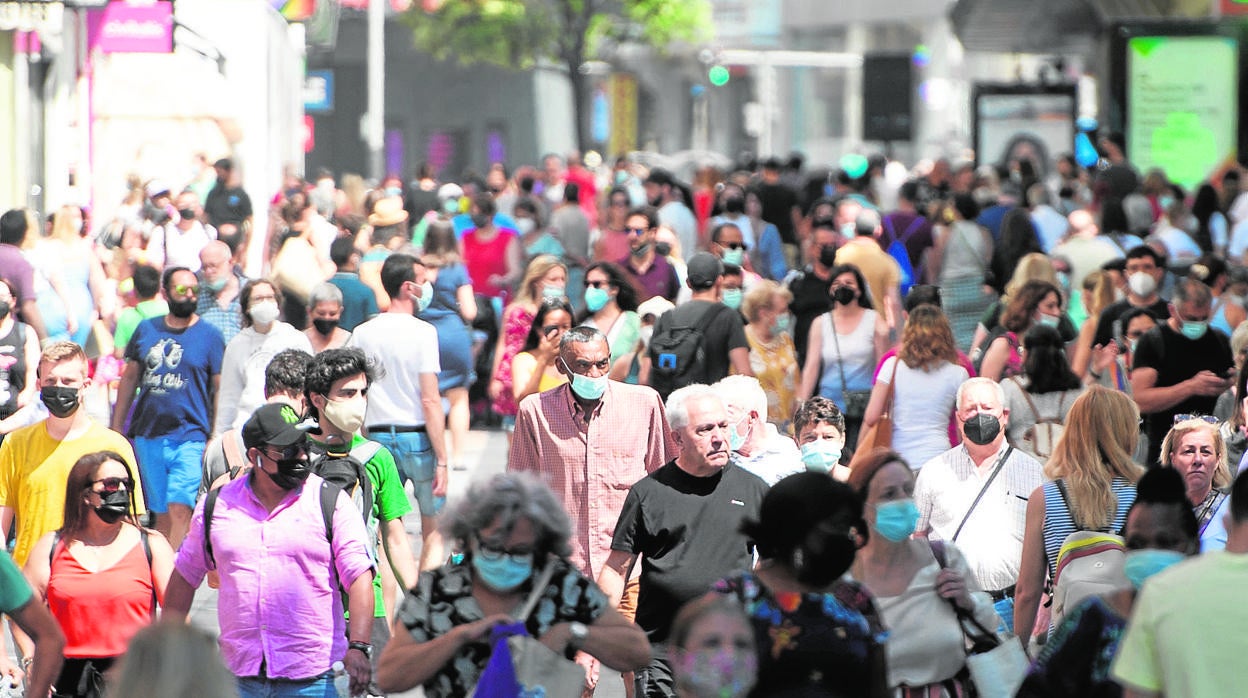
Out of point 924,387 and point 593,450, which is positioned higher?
point 924,387

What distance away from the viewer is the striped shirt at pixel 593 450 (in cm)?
798

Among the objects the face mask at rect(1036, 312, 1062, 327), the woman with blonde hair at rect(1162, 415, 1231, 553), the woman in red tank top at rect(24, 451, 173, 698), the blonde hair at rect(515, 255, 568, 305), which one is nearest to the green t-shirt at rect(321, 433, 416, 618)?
the woman in red tank top at rect(24, 451, 173, 698)

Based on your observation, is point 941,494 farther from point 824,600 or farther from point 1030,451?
point 824,600

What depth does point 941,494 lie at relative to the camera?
7527 mm

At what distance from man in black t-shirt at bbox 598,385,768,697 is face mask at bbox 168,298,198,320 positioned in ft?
13.8

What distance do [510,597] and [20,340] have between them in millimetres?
6531

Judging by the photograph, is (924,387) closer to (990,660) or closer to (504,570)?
(990,660)

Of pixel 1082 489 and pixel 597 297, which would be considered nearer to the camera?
pixel 1082 489

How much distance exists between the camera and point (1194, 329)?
34.6ft

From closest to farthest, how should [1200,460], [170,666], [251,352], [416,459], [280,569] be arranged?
1. [170,666]
2. [280,569]
3. [1200,460]
4. [251,352]
5. [416,459]

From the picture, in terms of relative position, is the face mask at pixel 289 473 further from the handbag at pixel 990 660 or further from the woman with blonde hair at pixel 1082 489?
the woman with blonde hair at pixel 1082 489

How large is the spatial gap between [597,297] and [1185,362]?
10.3ft

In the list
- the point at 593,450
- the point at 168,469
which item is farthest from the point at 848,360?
the point at 168,469

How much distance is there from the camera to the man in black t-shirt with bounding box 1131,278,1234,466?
10445 mm
